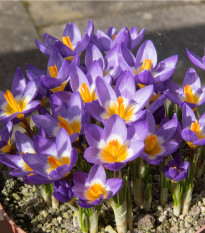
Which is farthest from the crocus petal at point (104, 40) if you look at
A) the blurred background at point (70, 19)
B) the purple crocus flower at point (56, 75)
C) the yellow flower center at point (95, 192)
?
the blurred background at point (70, 19)

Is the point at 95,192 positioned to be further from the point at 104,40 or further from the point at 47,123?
the point at 104,40

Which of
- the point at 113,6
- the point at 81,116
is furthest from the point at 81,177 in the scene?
the point at 113,6

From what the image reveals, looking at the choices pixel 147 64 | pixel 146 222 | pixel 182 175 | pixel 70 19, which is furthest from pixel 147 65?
pixel 70 19

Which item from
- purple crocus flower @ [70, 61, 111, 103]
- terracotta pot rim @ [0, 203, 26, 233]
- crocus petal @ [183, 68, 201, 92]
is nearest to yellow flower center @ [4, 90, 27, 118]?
purple crocus flower @ [70, 61, 111, 103]

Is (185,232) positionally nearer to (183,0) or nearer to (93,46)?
(93,46)

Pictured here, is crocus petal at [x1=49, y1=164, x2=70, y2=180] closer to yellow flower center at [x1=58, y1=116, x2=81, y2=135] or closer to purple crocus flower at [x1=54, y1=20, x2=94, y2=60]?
yellow flower center at [x1=58, y1=116, x2=81, y2=135]

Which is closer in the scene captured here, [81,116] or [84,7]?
[81,116]
